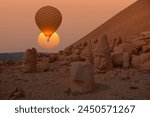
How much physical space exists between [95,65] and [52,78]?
1.77 metres

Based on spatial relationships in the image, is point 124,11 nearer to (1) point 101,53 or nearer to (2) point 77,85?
(1) point 101,53

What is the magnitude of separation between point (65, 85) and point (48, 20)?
14562 mm

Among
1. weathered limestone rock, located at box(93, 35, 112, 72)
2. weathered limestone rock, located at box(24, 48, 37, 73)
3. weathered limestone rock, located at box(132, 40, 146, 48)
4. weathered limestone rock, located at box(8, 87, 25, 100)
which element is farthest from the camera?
weathered limestone rock, located at box(132, 40, 146, 48)

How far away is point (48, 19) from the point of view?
2642cm

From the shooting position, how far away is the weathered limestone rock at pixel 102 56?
14172 millimetres

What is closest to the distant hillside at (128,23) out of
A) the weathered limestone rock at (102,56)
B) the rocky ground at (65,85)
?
the weathered limestone rock at (102,56)

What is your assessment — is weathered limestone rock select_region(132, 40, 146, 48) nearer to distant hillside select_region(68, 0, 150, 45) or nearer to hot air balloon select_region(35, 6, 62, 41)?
hot air balloon select_region(35, 6, 62, 41)

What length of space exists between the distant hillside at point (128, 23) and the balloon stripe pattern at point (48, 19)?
6.12 m

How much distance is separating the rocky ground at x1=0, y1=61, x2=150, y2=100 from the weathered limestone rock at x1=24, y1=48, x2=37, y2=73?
1.64 feet

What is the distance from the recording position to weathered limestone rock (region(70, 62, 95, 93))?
10945mm

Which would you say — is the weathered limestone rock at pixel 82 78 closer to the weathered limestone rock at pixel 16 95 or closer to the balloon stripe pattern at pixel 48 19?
the weathered limestone rock at pixel 16 95

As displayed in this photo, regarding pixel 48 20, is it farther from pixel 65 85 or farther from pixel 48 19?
pixel 65 85

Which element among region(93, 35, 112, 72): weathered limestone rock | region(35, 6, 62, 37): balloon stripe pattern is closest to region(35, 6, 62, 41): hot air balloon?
region(35, 6, 62, 37): balloon stripe pattern

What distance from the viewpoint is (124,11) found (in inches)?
1757
